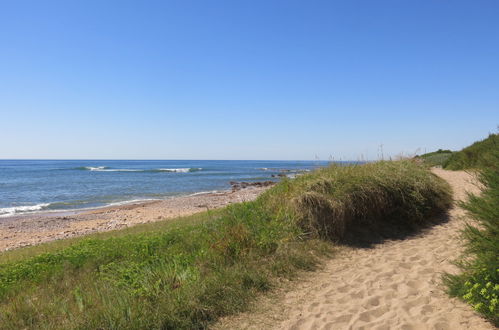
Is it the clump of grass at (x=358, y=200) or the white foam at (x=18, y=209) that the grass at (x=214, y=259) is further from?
the white foam at (x=18, y=209)

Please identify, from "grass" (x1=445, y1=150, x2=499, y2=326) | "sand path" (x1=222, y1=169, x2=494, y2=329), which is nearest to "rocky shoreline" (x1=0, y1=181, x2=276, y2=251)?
"sand path" (x1=222, y1=169, x2=494, y2=329)

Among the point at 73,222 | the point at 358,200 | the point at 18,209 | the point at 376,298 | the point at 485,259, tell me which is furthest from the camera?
the point at 18,209

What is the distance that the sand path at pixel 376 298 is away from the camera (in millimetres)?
4113

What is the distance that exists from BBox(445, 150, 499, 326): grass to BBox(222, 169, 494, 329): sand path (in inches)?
10.6

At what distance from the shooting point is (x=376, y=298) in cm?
480

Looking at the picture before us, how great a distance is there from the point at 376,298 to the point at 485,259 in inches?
63.6

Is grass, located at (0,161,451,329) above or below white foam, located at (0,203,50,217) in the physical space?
above

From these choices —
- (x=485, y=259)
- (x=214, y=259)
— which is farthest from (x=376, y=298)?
(x=214, y=259)

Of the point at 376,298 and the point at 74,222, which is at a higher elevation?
the point at 376,298

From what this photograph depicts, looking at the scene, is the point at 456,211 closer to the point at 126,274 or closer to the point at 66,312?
the point at 126,274

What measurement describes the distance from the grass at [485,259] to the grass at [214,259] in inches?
107

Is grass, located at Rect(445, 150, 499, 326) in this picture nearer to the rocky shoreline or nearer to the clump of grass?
the clump of grass

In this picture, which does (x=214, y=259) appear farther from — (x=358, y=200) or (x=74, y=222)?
(x=74, y=222)

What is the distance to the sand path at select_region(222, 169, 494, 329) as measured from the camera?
4113mm
